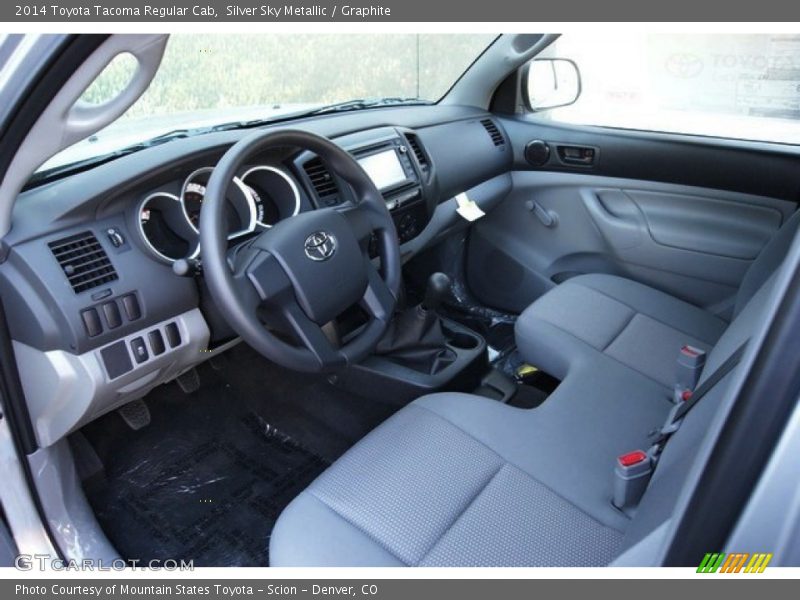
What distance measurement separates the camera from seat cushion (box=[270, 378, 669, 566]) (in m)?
1.17

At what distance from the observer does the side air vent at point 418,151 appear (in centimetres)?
230

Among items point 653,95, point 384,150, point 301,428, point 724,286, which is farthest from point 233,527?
point 653,95

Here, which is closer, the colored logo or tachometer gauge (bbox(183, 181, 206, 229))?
the colored logo

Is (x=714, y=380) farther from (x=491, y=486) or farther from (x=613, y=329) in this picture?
(x=613, y=329)

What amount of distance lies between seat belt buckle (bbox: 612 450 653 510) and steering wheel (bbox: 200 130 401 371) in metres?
0.62

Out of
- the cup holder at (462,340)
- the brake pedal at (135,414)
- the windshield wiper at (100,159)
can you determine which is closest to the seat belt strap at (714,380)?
the cup holder at (462,340)

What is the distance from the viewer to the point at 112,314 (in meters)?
1.50

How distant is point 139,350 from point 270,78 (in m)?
0.99

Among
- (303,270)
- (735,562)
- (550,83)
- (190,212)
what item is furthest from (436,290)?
(735,562)

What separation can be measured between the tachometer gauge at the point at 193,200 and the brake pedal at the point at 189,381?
62 cm

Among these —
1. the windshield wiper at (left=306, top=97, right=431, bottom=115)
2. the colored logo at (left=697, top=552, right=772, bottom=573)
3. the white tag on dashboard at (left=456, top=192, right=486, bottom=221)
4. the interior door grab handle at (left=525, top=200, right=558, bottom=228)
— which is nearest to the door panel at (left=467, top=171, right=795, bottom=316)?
the interior door grab handle at (left=525, top=200, right=558, bottom=228)

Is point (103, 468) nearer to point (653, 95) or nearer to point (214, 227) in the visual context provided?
point (214, 227)

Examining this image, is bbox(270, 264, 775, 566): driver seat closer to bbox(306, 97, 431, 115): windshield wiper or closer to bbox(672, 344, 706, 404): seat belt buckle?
bbox(672, 344, 706, 404): seat belt buckle

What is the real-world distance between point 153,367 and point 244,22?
3.03ft
